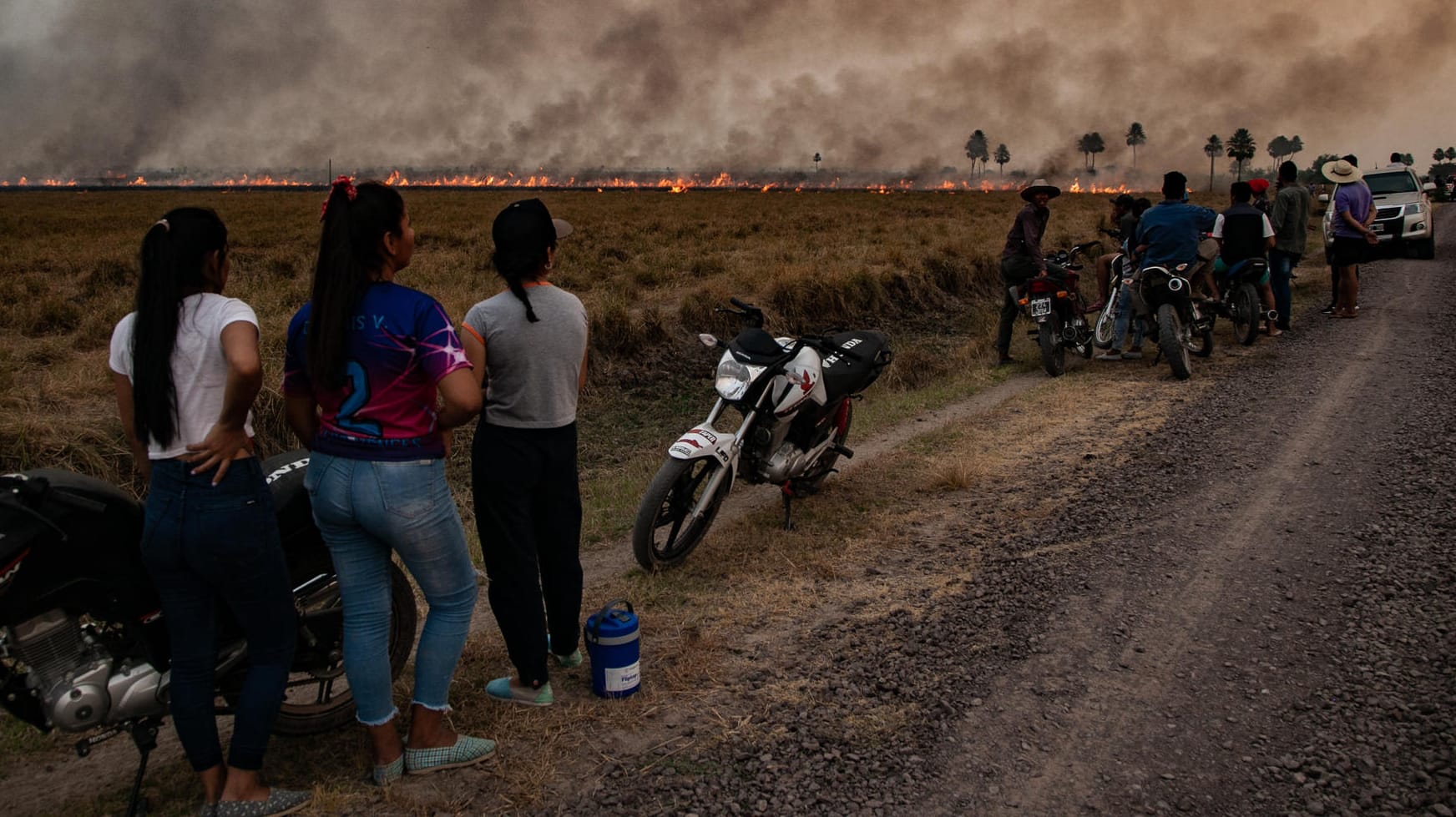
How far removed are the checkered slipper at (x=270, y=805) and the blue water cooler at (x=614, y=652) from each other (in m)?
1.15

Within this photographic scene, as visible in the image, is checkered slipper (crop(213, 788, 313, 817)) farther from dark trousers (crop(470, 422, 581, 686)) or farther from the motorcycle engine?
dark trousers (crop(470, 422, 581, 686))

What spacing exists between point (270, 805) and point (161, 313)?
166 cm

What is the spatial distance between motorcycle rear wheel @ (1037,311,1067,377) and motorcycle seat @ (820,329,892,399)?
495 centimetres

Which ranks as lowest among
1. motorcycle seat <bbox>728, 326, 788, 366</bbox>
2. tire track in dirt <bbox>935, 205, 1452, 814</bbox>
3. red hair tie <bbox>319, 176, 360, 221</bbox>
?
tire track in dirt <bbox>935, 205, 1452, 814</bbox>

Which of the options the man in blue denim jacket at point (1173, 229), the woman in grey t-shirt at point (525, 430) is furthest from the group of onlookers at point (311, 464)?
the man in blue denim jacket at point (1173, 229)

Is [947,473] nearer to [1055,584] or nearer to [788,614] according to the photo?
[1055,584]

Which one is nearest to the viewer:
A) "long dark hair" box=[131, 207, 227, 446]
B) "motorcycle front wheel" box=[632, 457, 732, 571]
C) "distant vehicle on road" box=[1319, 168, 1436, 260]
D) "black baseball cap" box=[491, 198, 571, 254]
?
"long dark hair" box=[131, 207, 227, 446]

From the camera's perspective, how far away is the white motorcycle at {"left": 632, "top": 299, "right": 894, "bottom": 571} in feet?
18.4

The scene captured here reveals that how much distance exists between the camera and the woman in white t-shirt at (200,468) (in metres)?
3.11

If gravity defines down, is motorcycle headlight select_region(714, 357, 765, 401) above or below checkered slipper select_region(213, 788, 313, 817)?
above

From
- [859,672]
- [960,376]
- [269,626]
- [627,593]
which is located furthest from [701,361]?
[269,626]

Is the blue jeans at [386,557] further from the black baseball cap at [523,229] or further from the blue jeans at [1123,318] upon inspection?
the blue jeans at [1123,318]

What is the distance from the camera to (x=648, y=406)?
37.8 feet

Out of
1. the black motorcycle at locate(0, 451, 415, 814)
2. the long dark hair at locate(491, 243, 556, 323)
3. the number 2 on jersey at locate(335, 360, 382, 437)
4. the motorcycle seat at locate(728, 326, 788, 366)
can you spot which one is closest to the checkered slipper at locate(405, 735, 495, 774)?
the black motorcycle at locate(0, 451, 415, 814)
